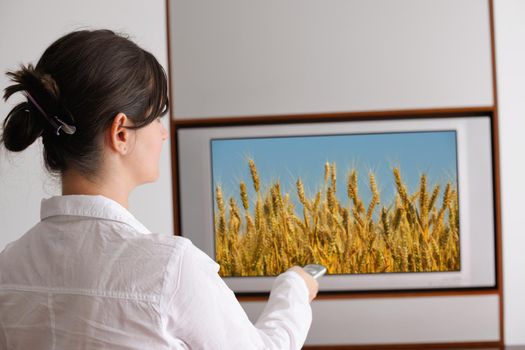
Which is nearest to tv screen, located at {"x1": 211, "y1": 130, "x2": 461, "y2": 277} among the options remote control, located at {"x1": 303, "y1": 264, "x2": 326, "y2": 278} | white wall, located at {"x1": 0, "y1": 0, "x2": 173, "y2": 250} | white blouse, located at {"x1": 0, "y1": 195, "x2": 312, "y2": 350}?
white wall, located at {"x1": 0, "y1": 0, "x2": 173, "y2": 250}

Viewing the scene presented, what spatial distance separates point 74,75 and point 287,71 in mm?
1728

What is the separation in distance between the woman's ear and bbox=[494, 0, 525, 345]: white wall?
1.93 meters

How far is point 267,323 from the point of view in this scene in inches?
35.9

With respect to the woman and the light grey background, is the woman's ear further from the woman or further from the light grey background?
the light grey background

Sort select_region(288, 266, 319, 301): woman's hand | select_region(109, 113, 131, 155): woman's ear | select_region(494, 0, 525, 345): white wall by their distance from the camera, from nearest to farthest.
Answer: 1. select_region(109, 113, 131, 155): woman's ear
2. select_region(288, 266, 319, 301): woman's hand
3. select_region(494, 0, 525, 345): white wall

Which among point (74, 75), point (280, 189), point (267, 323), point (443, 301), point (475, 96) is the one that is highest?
point (475, 96)

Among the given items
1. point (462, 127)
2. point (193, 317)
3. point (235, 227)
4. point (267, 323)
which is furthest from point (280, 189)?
point (193, 317)

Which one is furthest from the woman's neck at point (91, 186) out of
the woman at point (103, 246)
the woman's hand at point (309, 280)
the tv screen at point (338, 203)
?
the tv screen at point (338, 203)

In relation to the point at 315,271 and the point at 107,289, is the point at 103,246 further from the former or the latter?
the point at 315,271

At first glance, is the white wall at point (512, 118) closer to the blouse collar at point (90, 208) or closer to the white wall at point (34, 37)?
the white wall at point (34, 37)

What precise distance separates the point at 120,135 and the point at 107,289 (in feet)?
0.73

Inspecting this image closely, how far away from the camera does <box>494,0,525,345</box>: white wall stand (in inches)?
95.8

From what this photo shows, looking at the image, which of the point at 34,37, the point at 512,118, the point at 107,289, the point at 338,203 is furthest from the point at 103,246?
the point at 512,118

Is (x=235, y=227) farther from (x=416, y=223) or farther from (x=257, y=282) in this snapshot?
(x=416, y=223)
